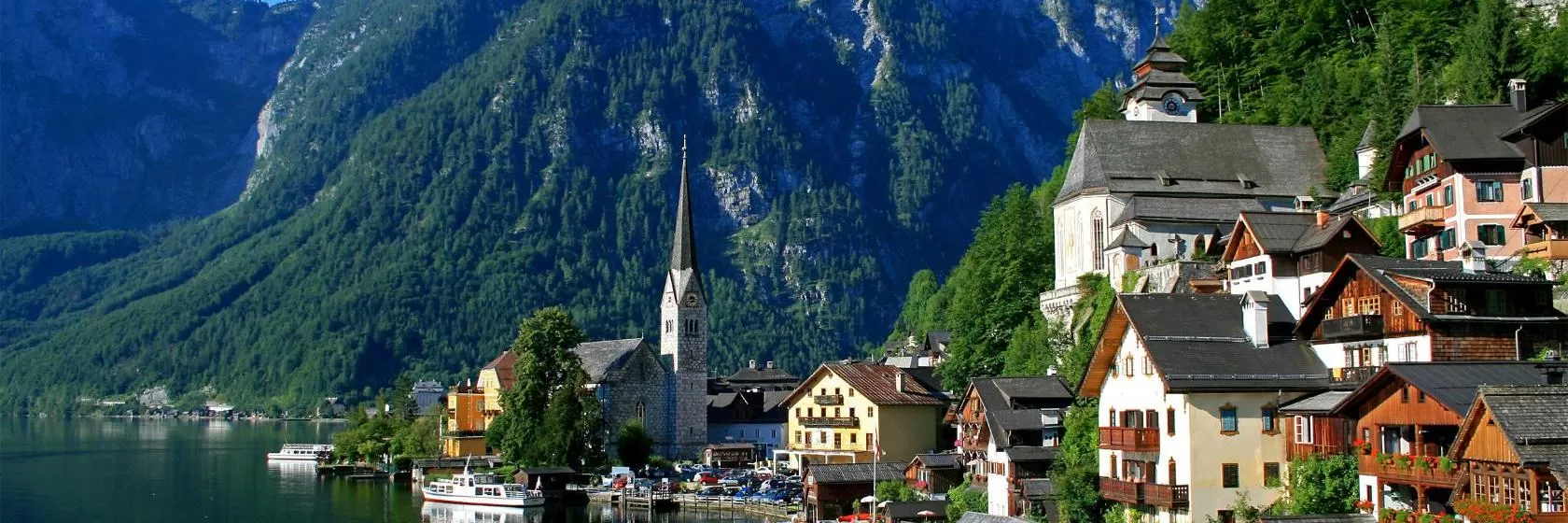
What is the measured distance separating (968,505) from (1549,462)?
111 feet

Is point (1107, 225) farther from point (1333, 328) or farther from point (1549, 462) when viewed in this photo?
point (1549, 462)

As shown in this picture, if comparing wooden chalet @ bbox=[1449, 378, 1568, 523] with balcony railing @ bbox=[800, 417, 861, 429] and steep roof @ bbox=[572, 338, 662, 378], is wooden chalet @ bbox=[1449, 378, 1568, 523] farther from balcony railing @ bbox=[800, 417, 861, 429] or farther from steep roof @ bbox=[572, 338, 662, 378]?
steep roof @ bbox=[572, 338, 662, 378]

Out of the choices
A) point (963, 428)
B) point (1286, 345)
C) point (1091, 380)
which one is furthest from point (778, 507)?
point (1286, 345)

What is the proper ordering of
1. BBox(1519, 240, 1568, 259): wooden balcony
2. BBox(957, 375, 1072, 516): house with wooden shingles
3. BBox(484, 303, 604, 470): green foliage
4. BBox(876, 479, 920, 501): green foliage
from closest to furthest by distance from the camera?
BBox(1519, 240, 1568, 259): wooden balcony < BBox(957, 375, 1072, 516): house with wooden shingles < BBox(876, 479, 920, 501): green foliage < BBox(484, 303, 604, 470): green foliage

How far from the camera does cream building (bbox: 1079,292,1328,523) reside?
48312 mm

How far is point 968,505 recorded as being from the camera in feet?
222

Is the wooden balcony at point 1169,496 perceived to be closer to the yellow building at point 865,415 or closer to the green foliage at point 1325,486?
the green foliage at point 1325,486

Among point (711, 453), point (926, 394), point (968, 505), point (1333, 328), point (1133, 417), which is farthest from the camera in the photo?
point (711, 453)

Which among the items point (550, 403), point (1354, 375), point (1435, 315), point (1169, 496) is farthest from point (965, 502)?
point (550, 403)

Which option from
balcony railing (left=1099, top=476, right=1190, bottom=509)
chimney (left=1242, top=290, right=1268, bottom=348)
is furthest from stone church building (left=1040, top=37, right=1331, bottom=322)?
chimney (left=1242, top=290, right=1268, bottom=348)

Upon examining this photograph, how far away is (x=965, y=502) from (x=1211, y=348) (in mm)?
20807

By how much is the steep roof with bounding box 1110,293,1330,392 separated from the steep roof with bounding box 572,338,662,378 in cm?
6849

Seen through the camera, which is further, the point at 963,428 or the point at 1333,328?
the point at 963,428

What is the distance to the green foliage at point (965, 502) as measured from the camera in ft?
220
